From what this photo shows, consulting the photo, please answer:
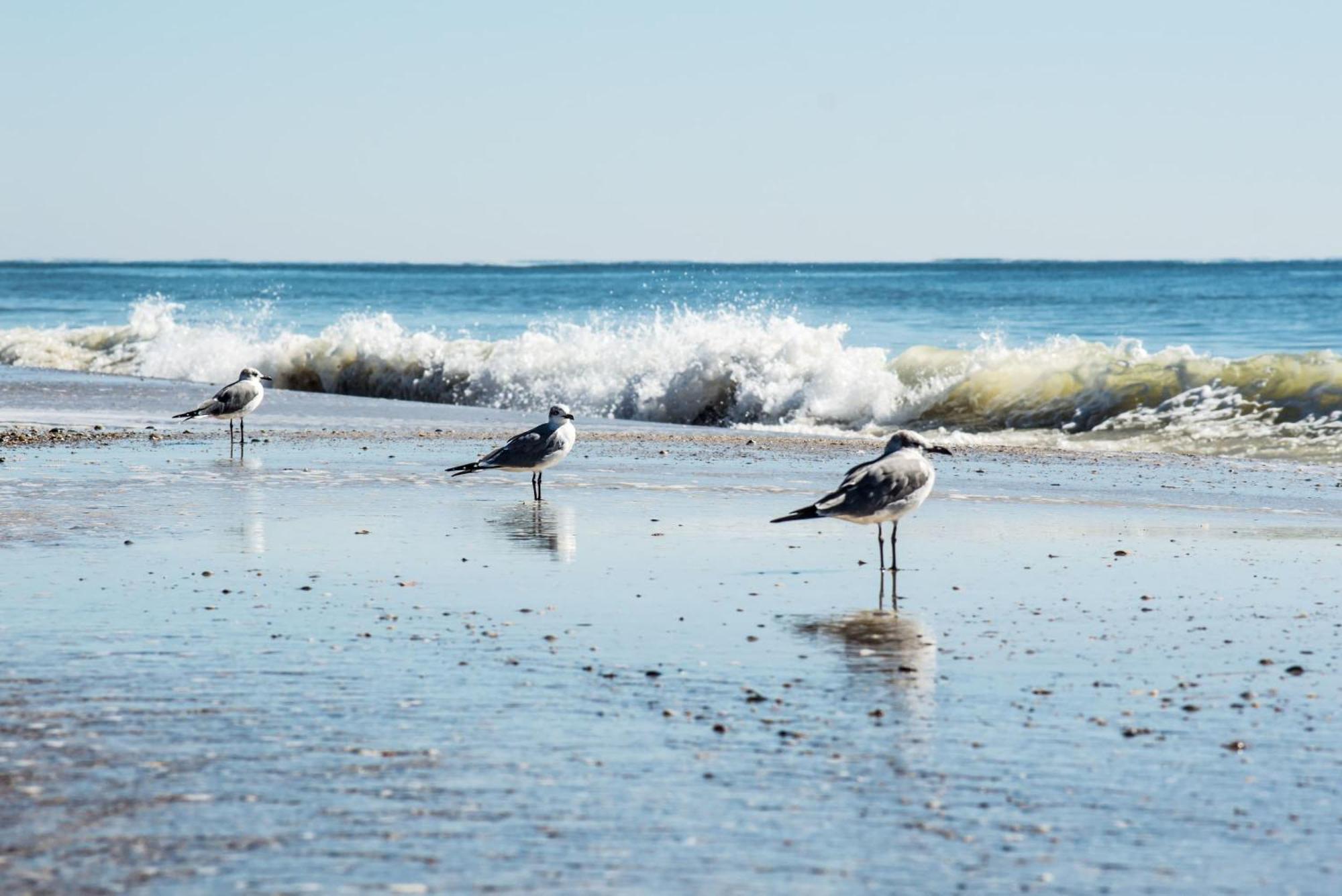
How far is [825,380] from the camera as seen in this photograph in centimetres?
3019

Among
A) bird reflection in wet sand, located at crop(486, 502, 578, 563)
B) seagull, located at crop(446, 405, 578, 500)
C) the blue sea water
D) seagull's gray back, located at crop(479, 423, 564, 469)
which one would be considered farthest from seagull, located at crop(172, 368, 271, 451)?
the blue sea water

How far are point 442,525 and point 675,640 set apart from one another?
15.1 feet

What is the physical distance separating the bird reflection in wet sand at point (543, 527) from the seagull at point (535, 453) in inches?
18.1

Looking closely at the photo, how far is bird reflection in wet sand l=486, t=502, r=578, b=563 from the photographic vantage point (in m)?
12.0

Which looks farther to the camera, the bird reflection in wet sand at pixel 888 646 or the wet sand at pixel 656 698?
the bird reflection in wet sand at pixel 888 646

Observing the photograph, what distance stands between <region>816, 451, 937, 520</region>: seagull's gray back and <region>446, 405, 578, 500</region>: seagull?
170 inches

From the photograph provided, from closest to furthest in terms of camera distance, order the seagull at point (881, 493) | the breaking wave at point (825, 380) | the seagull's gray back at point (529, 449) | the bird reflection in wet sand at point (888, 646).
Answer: the bird reflection in wet sand at point (888, 646), the seagull at point (881, 493), the seagull's gray back at point (529, 449), the breaking wave at point (825, 380)

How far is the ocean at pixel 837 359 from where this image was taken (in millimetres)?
25734

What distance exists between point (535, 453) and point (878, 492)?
465 cm

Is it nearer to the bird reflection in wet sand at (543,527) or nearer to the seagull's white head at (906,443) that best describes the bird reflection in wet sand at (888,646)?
the seagull's white head at (906,443)

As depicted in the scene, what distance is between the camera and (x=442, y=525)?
512 inches

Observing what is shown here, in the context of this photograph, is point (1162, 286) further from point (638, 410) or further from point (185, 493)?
point (185, 493)

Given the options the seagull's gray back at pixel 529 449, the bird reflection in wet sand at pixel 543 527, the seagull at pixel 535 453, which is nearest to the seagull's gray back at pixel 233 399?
the seagull at pixel 535 453

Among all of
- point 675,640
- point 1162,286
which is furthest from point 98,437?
point 1162,286
